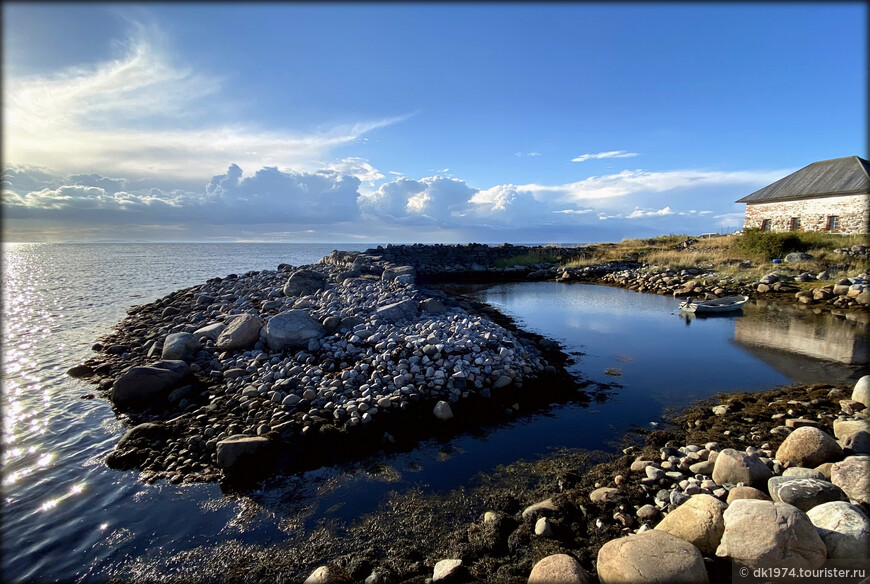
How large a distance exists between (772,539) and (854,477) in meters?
2.00

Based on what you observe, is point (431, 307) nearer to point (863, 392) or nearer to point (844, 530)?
point (863, 392)

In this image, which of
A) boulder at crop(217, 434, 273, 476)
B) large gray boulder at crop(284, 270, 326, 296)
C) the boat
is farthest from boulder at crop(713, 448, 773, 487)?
the boat

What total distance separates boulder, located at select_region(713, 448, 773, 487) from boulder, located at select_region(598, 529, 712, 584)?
6.42 feet

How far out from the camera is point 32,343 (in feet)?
46.1

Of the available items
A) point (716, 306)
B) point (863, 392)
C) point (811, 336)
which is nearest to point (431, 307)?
point (863, 392)

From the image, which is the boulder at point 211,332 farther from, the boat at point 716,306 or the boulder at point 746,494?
the boat at point 716,306

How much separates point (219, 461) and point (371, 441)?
2235mm

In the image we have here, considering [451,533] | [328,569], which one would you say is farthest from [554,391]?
[328,569]

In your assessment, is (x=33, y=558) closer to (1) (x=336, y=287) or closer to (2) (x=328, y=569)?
(2) (x=328, y=569)

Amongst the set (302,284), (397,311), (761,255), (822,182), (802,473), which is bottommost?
(802,473)

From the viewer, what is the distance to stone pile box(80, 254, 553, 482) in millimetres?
6633

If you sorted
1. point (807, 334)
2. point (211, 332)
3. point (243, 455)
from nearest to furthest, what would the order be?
point (243, 455) < point (211, 332) < point (807, 334)

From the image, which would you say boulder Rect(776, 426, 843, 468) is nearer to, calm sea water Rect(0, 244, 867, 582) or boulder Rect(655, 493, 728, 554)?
boulder Rect(655, 493, 728, 554)

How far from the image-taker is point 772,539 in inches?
140
